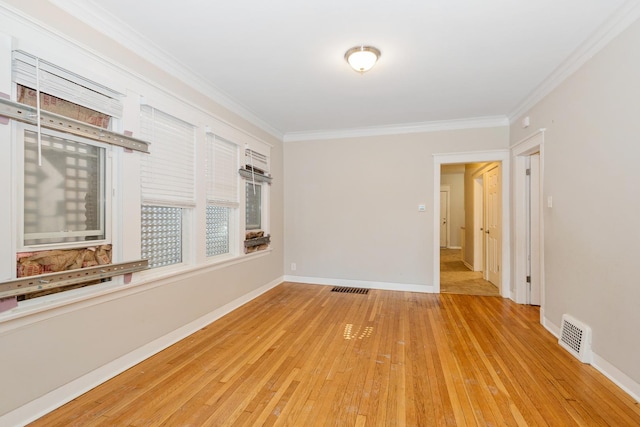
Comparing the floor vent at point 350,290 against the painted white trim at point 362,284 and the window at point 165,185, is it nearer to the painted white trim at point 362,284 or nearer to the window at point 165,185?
the painted white trim at point 362,284

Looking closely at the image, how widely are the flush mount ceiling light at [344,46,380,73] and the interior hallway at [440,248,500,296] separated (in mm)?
3572

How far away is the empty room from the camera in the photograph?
1.70 metres

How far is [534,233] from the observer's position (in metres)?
3.65

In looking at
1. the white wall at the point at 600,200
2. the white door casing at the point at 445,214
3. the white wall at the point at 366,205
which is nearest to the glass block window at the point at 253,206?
the white wall at the point at 366,205

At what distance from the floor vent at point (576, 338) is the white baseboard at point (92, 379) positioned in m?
3.46

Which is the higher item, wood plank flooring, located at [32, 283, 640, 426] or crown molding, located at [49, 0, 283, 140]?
crown molding, located at [49, 0, 283, 140]

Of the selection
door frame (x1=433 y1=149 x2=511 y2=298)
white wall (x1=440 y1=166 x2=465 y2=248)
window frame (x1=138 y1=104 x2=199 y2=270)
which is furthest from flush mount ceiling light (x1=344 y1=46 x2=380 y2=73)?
white wall (x1=440 y1=166 x2=465 y2=248)

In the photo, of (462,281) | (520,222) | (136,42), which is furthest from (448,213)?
(136,42)

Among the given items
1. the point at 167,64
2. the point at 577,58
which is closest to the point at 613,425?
the point at 577,58

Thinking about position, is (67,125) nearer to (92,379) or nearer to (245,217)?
(92,379)

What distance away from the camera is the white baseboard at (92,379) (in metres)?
1.60

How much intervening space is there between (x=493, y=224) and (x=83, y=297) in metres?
5.42

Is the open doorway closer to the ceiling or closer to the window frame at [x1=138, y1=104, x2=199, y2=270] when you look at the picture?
the ceiling

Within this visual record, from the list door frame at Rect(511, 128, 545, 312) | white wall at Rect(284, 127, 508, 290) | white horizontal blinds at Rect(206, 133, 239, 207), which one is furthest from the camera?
white wall at Rect(284, 127, 508, 290)
